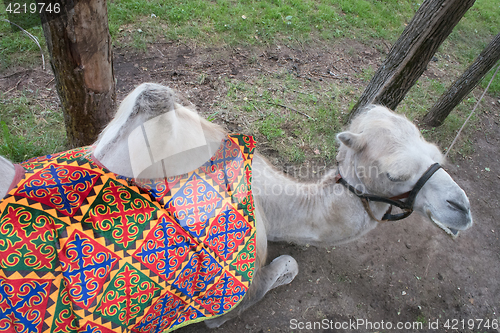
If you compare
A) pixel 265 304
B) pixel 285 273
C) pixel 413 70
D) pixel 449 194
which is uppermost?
pixel 413 70

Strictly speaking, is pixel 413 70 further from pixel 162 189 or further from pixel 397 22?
pixel 397 22

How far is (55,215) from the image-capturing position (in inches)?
63.2

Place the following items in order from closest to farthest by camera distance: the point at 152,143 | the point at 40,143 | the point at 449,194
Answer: the point at 152,143 → the point at 449,194 → the point at 40,143

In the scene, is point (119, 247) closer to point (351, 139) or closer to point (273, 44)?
point (351, 139)

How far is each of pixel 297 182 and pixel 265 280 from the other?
1023mm

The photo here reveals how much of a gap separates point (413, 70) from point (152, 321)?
409 cm

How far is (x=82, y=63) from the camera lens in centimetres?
244

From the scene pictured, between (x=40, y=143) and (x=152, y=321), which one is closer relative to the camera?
(x=152, y=321)

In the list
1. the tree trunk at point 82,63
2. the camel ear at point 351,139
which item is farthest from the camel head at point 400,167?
the tree trunk at point 82,63

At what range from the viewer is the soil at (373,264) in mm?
2906

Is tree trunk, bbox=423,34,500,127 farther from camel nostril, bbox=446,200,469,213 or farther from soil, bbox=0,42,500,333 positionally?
camel nostril, bbox=446,200,469,213

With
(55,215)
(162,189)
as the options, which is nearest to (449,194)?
(162,189)

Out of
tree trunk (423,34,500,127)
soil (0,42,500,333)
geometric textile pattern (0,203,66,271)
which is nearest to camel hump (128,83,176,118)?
geometric textile pattern (0,203,66,271)

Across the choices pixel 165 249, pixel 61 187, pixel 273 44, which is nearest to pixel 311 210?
pixel 165 249
